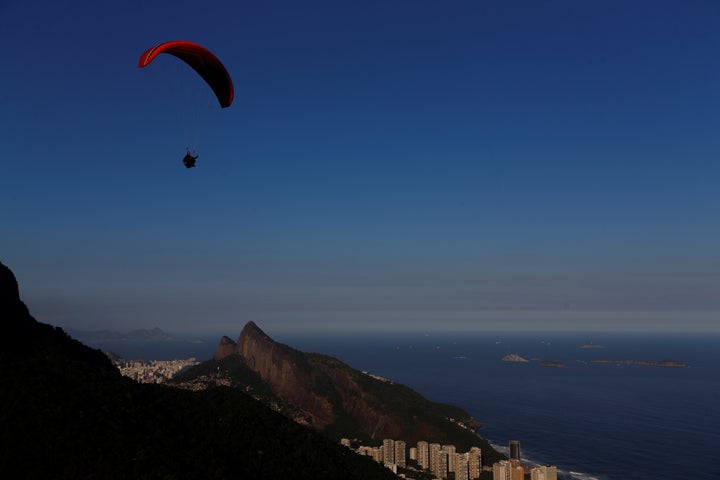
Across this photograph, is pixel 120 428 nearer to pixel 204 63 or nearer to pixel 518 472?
pixel 204 63

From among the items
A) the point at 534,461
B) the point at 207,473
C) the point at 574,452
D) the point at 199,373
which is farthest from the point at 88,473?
the point at 199,373

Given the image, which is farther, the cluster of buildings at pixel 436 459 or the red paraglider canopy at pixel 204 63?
Result: the cluster of buildings at pixel 436 459

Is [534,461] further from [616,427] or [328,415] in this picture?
[328,415]

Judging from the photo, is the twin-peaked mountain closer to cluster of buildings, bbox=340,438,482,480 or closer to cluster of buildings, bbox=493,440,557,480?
cluster of buildings, bbox=340,438,482,480

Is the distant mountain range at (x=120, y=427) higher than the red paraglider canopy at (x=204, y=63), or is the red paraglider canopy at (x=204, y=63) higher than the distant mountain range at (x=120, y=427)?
the red paraglider canopy at (x=204, y=63)

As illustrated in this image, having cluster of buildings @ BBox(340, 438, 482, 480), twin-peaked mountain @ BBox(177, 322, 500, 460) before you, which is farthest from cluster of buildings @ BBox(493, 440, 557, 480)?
twin-peaked mountain @ BBox(177, 322, 500, 460)

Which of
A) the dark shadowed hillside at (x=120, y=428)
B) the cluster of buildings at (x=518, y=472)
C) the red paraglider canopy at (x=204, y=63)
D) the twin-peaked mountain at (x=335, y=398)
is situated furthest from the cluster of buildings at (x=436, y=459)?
the red paraglider canopy at (x=204, y=63)

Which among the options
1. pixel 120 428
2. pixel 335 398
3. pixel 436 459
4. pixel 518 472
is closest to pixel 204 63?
pixel 120 428

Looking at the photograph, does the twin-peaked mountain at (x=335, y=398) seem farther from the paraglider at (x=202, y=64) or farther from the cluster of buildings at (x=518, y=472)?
the paraglider at (x=202, y=64)
